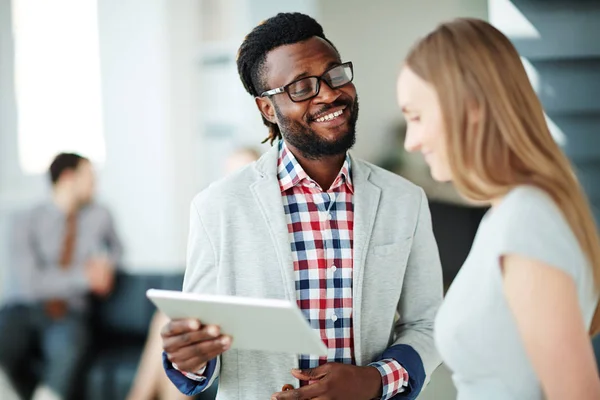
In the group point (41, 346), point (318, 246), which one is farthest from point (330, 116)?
point (41, 346)

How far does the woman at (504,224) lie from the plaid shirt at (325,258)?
0.35 m

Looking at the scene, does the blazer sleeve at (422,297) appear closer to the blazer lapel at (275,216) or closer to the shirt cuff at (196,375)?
the blazer lapel at (275,216)

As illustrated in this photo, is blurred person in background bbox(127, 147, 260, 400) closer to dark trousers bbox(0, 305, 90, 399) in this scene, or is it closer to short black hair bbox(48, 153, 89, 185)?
dark trousers bbox(0, 305, 90, 399)

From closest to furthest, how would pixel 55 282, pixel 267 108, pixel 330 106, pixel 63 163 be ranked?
pixel 330 106 → pixel 267 108 → pixel 55 282 → pixel 63 163

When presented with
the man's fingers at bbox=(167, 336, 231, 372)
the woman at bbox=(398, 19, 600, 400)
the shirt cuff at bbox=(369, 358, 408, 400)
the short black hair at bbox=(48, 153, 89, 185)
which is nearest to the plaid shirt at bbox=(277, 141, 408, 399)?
the shirt cuff at bbox=(369, 358, 408, 400)

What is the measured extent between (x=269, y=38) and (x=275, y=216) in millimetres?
354

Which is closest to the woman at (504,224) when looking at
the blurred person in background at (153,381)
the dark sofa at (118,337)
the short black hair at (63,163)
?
the blurred person in background at (153,381)

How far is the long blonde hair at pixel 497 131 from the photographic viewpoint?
101 centimetres

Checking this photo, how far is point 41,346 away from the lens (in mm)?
3873

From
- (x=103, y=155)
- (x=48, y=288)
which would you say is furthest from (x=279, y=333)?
(x=103, y=155)

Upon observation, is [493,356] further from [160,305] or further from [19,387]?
[19,387]

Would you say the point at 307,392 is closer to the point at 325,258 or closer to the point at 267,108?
the point at 325,258

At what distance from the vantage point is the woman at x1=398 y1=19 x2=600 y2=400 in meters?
0.94

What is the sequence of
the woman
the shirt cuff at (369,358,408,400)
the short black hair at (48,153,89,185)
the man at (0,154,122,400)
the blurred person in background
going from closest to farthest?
the woman < the shirt cuff at (369,358,408,400) < the blurred person in background < the man at (0,154,122,400) < the short black hair at (48,153,89,185)
